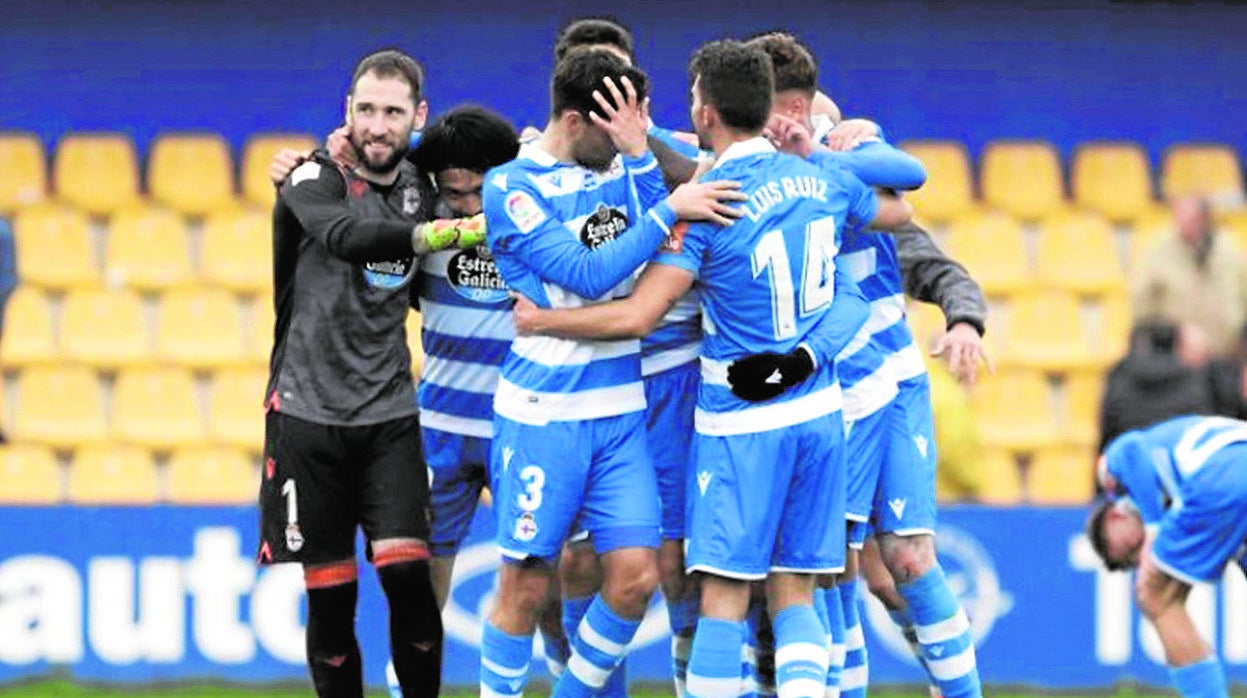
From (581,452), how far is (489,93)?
726 cm

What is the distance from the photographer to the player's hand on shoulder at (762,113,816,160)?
9.02 m

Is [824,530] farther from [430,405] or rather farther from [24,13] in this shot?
[24,13]

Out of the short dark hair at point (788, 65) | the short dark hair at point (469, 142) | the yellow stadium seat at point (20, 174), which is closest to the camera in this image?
the short dark hair at point (788, 65)

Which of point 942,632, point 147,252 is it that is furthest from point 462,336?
point 147,252

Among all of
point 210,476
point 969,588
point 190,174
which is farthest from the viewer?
point 190,174

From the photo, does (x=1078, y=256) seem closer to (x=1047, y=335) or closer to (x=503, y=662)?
(x=1047, y=335)

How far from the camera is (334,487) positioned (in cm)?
923

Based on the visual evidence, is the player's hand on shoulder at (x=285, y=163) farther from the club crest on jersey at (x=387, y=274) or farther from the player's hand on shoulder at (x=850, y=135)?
the player's hand on shoulder at (x=850, y=135)

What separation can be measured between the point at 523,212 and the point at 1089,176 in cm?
780

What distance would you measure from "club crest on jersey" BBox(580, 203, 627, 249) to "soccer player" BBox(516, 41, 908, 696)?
0.22 m

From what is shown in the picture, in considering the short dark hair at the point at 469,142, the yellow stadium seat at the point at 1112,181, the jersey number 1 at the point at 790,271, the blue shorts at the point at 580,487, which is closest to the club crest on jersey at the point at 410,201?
the short dark hair at the point at 469,142

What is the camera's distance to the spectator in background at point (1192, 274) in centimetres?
1459

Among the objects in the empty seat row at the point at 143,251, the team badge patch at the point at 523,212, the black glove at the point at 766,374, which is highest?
the team badge patch at the point at 523,212

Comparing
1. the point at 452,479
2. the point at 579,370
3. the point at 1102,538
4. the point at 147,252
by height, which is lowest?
the point at 1102,538
